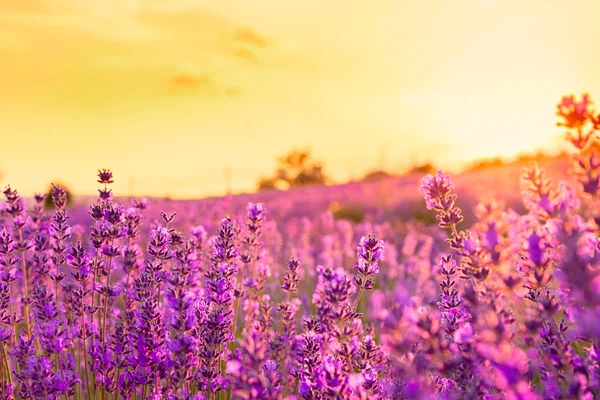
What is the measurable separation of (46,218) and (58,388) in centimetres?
161

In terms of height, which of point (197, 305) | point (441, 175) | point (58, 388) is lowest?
point (58, 388)

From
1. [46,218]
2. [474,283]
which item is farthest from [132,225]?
[474,283]

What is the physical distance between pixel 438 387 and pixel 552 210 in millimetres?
958

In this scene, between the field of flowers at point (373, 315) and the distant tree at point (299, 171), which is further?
the distant tree at point (299, 171)

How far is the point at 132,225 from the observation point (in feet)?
10.7

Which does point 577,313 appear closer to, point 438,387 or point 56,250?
point 438,387

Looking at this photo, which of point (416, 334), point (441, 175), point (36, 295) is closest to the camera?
point (416, 334)

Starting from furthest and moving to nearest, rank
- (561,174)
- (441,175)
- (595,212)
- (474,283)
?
(561,174) → (441,175) → (474,283) → (595,212)

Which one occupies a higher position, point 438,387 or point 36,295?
point 36,295

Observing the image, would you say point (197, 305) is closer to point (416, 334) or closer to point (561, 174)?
point (416, 334)

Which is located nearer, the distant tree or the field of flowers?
the field of flowers

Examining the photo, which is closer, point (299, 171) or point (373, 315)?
point (373, 315)

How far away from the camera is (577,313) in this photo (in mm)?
Result: 2043

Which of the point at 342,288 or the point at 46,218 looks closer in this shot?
the point at 342,288
